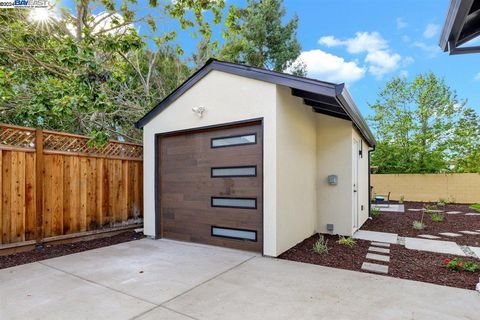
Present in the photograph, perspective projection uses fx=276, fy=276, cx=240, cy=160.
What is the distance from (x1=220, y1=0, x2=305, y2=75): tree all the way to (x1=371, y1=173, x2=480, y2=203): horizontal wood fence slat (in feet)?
26.2

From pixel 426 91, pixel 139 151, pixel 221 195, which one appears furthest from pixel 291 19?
pixel 221 195

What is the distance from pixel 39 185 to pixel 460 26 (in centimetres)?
660

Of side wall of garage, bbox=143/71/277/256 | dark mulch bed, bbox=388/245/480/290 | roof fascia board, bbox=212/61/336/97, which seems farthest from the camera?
side wall of garage, bbox=143/71/277/256

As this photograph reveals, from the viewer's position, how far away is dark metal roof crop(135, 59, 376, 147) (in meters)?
4.21

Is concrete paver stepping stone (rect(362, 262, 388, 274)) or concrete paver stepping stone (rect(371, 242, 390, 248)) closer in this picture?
concrete paver stepping stone (rect(362, 262, 388, 274))

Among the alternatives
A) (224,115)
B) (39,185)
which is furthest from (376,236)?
(39,185)

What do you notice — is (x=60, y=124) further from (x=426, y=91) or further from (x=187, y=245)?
(x=426, y=91)

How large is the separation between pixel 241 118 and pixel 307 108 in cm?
171

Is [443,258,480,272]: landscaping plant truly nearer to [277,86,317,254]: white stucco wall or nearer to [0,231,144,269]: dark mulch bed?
[277,86,317,254]: white stucco wall

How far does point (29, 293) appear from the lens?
322 cm

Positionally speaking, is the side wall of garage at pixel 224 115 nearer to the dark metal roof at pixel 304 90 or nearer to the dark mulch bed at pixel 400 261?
the dark metal roof at pixel 304 90

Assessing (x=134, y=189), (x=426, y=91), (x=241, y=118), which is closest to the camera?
(x=241, y=118)

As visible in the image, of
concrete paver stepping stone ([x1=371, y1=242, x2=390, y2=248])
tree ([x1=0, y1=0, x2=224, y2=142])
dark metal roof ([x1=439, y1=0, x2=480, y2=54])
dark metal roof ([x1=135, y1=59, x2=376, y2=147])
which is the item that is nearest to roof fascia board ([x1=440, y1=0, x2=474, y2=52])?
dark metal roof ([x1=439, y1=0, x2=480, y2=54])

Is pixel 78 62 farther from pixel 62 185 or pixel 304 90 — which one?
pixel 304 90
